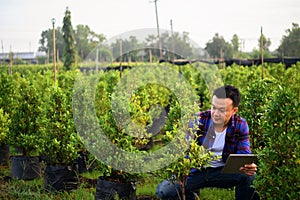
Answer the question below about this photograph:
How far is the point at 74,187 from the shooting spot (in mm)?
5680

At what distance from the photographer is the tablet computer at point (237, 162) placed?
387 centimetres

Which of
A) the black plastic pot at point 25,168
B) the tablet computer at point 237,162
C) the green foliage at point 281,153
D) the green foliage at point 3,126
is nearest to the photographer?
the green foliage at point 281,153

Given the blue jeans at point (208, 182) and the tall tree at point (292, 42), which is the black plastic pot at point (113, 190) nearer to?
the blue jeans at point (208, 182)

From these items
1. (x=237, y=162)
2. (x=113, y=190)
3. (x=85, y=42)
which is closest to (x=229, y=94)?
(x=237, y=162)

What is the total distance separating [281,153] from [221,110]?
877 mm

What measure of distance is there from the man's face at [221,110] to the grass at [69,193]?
1.29m

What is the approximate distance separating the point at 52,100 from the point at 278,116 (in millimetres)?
3343

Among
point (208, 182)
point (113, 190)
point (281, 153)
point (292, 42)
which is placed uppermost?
point (292, 42)

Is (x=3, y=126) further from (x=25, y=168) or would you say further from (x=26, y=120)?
(x=25, y=168)

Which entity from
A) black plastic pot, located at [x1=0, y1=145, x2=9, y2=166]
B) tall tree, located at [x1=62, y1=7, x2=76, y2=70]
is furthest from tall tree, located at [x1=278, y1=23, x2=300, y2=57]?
black plastic pot, located at [x1=0, y1=145, x2=9, y2=166]

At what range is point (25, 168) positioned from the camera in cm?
630

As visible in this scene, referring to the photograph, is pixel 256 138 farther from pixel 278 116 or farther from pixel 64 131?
pixel 64 131

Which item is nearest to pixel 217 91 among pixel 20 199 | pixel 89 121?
pixel 89 121

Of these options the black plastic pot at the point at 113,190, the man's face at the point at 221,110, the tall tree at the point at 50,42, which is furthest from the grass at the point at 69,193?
the tall tree at the point at 50,42
